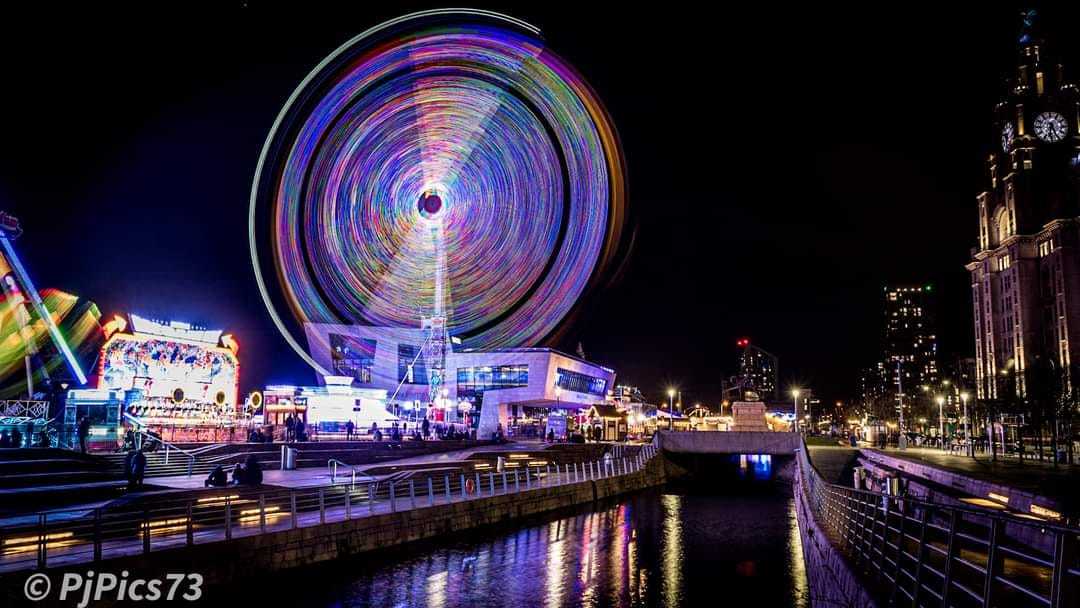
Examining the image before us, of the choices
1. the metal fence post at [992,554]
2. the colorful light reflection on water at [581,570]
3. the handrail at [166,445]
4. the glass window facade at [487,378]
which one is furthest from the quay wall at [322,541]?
the glass window facade at [487,378]

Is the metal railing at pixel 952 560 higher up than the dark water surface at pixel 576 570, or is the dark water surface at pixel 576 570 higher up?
the metal railing at pixel 952 560

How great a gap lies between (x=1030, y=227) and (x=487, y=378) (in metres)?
78.2

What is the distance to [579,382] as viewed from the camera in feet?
366

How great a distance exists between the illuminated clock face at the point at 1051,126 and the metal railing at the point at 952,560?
110950 millimetres

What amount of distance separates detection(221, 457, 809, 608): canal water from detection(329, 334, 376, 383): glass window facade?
7707cm

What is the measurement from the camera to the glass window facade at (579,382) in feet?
332

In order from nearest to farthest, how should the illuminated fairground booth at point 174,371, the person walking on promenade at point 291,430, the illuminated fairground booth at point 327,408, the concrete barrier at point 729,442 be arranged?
1. the person walking on promenade at point 291,430
2. the illuminated fairground booth at point 174,371
3. the illuminated fairground booth at point 327,408
4. the concrete barrier at point 729,442

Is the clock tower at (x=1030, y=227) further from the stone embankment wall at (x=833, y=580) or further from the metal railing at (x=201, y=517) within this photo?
the stone embankment wall at (x=833, y=580)

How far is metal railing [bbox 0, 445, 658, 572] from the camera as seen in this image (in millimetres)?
15586

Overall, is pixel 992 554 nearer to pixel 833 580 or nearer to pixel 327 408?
pixel 833 580

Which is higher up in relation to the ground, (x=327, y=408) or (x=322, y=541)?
(x=327, y=408)

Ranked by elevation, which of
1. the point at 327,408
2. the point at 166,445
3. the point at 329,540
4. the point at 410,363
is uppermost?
the point at 410,363

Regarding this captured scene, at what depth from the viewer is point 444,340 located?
94.0 metres

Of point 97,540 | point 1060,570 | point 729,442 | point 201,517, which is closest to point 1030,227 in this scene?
point 729,442
